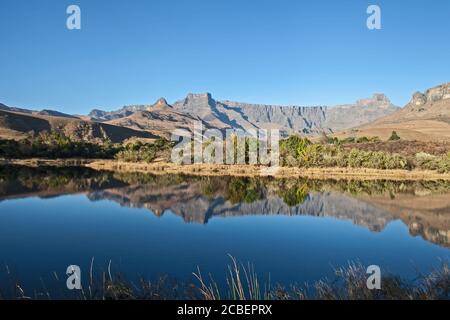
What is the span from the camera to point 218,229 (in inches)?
834

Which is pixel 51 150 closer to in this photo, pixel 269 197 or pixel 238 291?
pixel 269 197

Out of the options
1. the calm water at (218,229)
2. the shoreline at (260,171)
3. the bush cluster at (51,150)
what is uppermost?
the bush cluster at (51,150)

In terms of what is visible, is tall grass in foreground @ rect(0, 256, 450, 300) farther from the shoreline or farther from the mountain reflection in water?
the shoreline

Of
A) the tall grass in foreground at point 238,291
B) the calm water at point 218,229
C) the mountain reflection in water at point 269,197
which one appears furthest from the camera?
the mountain reflection in water at point 269,197

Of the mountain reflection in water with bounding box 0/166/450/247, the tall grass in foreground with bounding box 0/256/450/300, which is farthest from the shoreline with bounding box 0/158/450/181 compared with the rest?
the tall grass in foreground with bounding box 0/256/450/300

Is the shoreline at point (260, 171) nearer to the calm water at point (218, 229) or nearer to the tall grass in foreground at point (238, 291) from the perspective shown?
the calm water at point (218, 229)

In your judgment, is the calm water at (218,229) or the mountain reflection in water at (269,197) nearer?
the calm water at (218,229)

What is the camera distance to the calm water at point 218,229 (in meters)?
14.1

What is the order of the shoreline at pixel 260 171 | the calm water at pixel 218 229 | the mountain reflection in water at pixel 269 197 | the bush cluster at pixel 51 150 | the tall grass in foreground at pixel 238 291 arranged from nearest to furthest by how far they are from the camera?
the tall grass in foreground at pixel 238 291 → the calm water at pixel 218 229 → the mountain reflection in water at pixel 269 197 → the shoreline at pixel 260 171 → the bush cluster at pixel 51 150

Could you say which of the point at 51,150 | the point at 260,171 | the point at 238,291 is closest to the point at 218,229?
the point at 238,291

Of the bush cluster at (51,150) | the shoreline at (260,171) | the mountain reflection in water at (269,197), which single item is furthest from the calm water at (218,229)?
the bush cluster at (51,150)

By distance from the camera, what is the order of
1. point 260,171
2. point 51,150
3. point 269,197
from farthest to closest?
point 51,150 < point 260,171 < point 269,197

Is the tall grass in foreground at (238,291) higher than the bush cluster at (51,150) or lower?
lower

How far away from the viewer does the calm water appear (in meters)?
14.1
